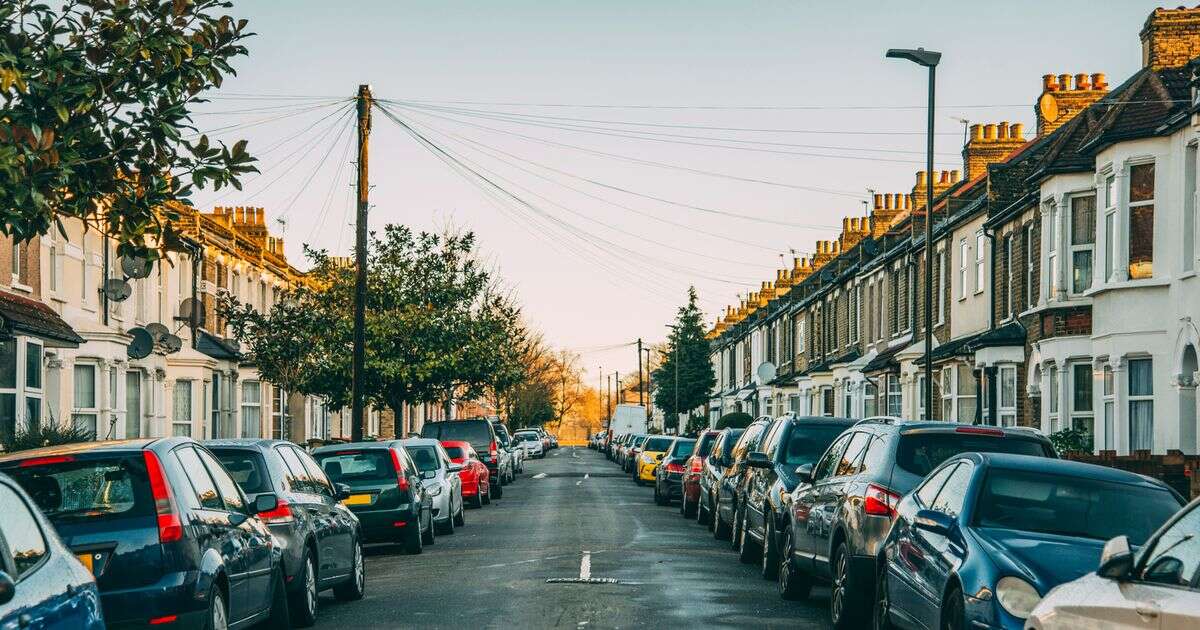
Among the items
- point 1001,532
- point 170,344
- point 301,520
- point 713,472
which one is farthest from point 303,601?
point 170,344

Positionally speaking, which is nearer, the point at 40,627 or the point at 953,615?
the point at 40,627

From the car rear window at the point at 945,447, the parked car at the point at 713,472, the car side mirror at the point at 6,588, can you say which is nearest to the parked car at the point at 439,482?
the parked car at the point at 713,472

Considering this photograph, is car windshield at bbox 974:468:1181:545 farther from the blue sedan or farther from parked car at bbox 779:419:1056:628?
parked car at bbox 779:419:1056:628

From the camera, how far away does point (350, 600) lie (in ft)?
46.1

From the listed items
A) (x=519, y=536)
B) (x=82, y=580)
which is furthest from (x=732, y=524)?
(x=82, y=580)

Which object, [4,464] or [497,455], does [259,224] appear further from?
[4,464]

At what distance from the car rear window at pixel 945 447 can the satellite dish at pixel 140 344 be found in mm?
21789

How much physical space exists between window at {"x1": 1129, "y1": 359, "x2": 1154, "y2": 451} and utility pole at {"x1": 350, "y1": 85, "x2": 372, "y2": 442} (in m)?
13.9

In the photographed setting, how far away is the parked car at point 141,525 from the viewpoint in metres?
Result: 8.77

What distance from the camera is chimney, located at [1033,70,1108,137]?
33.6 meters

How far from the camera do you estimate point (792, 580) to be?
1395 centimetres

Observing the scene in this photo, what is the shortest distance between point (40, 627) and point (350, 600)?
824cm

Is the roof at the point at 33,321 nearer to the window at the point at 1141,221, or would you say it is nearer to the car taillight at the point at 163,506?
the car taillight at the point at 163,506

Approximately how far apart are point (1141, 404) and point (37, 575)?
21762 mm
